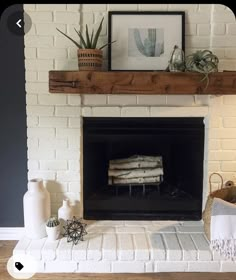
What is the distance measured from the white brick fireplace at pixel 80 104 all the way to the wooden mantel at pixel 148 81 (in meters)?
0.21

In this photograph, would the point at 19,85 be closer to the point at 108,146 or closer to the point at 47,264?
the point at 108,146

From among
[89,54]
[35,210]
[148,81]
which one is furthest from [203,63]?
[35,210]

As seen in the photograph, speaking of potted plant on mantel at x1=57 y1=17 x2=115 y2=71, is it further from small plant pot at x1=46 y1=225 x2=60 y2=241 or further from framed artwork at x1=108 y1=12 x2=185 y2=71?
small plant pot at x1=46 y1=225 x2=60 y2=241

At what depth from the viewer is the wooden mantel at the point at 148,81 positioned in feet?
6.06

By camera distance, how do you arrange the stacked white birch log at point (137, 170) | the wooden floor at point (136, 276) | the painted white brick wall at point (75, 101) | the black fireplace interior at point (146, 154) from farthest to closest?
the stacked white birch log at point (137, 170) → the black fireplace interior at point (146, 154) → the painted white brick wall at point (75, 101) → the wooden floor at point (136, 276)

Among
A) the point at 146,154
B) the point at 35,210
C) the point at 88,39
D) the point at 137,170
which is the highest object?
the point at 88,39

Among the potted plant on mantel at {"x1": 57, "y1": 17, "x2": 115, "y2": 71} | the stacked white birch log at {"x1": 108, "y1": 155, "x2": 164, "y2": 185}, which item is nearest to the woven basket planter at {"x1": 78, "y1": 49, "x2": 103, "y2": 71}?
the potted plant on mantel at {"x1": 57, "y1": 17, "x2": 115, "y2": 71}

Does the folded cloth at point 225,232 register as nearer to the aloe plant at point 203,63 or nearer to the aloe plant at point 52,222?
the aloe plant at point 203,63

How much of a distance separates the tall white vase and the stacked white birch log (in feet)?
1.67

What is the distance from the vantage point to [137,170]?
226cm

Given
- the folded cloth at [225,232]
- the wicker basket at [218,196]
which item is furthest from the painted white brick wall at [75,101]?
the folded cloth at [225,232]

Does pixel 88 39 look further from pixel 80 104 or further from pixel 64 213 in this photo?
pixel 64 213

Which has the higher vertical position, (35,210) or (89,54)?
(89,54)

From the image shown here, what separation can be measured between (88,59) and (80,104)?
12.4 inches
